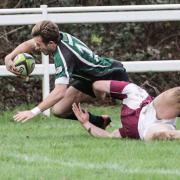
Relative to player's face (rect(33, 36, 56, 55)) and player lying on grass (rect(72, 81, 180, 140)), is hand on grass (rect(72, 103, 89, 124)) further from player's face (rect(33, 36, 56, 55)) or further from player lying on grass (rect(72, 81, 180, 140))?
player's face (rect(33, 36, 56, 55))

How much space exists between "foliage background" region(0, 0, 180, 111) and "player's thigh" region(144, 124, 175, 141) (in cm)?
545

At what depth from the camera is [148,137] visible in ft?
31.7

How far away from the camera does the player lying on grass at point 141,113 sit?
378 inches

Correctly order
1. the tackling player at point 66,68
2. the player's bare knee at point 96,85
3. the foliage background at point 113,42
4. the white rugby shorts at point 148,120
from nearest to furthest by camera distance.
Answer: the white rugby shorts at point 148,120
the tackling player at point 66,68
the player's bare knee at point 96,85
the foliage background at point 113,42

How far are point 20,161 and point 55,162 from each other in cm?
32

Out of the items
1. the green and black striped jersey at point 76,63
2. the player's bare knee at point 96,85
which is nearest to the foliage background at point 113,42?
the green and black striped jersey at point 76,63

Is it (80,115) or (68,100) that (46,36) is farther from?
(68,100)

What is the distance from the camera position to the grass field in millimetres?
7738

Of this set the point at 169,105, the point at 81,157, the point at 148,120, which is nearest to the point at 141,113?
the point at 148,120

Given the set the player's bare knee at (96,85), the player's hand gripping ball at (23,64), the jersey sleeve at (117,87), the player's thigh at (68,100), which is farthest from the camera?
the player's thigh at (68,100)

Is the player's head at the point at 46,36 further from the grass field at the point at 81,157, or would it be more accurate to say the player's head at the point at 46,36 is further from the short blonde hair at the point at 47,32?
the grass field at the point at 81,157

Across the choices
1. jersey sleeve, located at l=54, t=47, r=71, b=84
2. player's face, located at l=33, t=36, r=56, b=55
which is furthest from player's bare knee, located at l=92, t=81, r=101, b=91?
player's face, located at l=33, t=36, r=56, b=55

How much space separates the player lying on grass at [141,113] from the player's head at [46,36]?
69cm

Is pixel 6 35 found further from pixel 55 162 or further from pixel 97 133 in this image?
pixel 55 162
